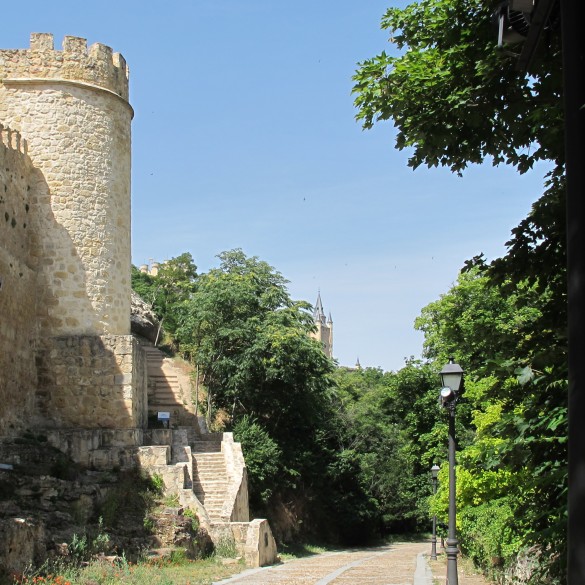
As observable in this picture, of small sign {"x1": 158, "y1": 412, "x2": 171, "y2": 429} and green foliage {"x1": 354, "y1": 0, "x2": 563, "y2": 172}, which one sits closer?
green foliage {"x1": 354, "y1": 0, "x2": 563, "y2": 172}

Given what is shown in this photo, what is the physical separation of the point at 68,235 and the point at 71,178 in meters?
1.60

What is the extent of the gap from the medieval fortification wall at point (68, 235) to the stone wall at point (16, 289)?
0.04 m

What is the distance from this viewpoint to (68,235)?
925 inches

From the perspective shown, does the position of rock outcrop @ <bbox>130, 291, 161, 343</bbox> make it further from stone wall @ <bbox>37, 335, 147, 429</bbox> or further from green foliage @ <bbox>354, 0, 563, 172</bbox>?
green foliage @ <bbox>354, 0, 563, 172</bbox>

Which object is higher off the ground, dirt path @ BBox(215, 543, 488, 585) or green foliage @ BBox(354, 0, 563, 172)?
green foliage @ BBox(354, 0, 563, 172)

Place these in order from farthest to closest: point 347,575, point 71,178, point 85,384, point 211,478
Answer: point 211,478 < point 71,178 < point 85,384 < point 347,575

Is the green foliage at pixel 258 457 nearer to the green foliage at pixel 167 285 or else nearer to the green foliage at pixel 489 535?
the green foliage at pixel 489 535

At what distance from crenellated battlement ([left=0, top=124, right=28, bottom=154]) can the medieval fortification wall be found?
0.04 metres

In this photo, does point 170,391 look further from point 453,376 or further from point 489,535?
point 453,376

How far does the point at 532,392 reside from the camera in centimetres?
913

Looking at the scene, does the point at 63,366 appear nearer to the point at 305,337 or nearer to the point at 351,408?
the point at 305,337

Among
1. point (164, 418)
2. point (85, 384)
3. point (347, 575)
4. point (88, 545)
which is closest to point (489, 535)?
point (347, 575)

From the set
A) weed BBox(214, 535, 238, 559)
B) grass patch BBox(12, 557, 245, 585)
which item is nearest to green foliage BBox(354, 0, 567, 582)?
grass patch BBox(12, 557, 245, 585)

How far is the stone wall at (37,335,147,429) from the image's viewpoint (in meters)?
22.7
